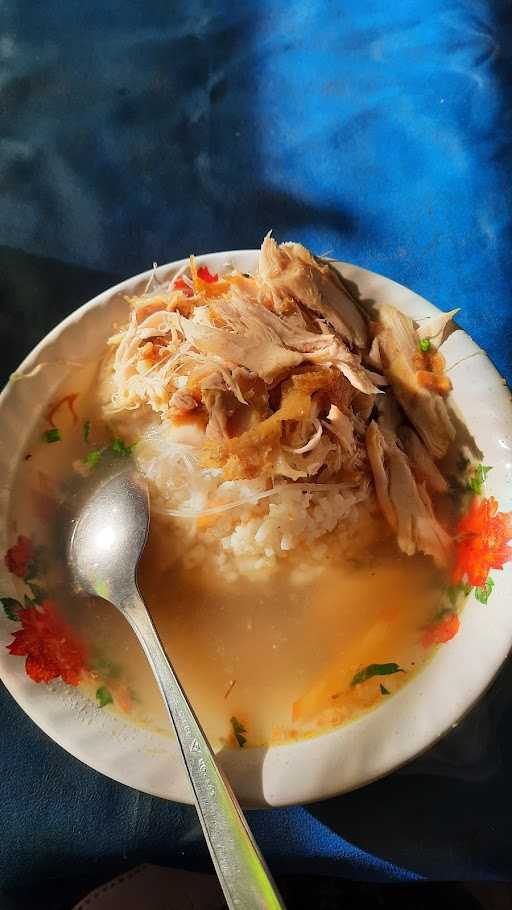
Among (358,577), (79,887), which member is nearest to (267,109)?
(358,577)

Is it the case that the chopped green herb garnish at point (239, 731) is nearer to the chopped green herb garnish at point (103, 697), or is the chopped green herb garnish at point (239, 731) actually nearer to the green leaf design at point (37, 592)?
the chopped green herb garnish at point (103, 697)

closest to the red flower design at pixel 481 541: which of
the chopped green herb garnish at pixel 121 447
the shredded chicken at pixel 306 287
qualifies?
the shredded chicken at pixel 306 287

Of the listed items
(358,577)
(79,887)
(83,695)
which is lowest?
(79,887)

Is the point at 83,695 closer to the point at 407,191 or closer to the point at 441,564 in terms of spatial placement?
the point at 441,564

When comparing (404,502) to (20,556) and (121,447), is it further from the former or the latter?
(20,556)

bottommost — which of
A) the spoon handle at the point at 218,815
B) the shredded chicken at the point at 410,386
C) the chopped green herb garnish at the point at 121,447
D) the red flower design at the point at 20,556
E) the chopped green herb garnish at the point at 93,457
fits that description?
the red flower design at the point at 20,556

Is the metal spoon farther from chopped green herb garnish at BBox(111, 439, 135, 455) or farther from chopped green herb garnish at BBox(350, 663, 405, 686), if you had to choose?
chopped green herb garnish at BBox(350, 663, 405, 686)

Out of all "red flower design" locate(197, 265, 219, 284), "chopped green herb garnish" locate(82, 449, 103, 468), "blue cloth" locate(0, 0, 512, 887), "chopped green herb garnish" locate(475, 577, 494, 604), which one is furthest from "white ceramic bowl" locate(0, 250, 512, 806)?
"red flower design" locate(197, 265, 219, 284)
